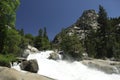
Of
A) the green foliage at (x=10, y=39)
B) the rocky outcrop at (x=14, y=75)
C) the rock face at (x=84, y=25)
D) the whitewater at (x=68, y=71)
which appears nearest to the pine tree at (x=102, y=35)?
the whitewater at (x=68, y=71)

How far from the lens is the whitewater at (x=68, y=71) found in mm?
40969

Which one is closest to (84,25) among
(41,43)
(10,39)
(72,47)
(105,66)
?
(41,43)

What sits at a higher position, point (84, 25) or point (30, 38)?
point (84, 25)

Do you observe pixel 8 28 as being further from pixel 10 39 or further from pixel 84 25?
pixel 84 25

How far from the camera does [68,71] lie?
160 feet

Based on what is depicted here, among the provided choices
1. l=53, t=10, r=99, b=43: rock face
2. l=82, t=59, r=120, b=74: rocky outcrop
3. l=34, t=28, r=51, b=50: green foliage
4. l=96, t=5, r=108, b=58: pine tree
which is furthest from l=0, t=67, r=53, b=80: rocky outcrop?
l=53, t=10, r=99, b=43: rock face

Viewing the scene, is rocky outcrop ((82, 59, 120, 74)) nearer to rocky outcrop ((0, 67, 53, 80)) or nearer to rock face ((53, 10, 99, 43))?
rocky outcrop ((0, 67, 53, 80))

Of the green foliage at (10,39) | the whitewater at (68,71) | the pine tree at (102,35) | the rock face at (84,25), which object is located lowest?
Result: the whitewater at (68,71)

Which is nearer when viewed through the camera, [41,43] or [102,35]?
[102,35]

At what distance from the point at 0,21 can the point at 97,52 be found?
2649 inches

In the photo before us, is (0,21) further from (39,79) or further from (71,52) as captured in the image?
(71,52)

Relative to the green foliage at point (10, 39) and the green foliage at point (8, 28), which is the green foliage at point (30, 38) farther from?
the green foliage at point (8, 28)

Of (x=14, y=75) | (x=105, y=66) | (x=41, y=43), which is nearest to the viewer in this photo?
(x=14, y=75)

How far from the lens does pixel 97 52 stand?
98.4m
